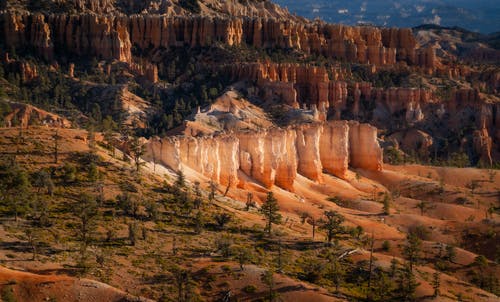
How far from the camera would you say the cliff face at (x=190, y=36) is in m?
130

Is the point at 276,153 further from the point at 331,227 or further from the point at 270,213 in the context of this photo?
the point at 331,227

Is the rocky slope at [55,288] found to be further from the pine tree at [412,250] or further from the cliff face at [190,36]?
the cliff face at [190,36]

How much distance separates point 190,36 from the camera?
139750mm

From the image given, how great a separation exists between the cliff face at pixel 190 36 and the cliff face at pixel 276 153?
49.3 m

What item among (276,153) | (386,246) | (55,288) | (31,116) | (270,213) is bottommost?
(386,246)

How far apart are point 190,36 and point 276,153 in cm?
6566

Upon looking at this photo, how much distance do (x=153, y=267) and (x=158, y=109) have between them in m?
69.7

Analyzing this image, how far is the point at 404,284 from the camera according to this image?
48688mm

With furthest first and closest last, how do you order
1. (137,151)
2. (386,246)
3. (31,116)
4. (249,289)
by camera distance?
1. (31,116)
2. (137,151)
3. (386,246)
4. (249,289)

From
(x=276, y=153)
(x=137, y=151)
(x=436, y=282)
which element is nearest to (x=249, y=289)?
(x=436, y=282)

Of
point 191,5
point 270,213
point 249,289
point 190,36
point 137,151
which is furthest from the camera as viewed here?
point 191,5

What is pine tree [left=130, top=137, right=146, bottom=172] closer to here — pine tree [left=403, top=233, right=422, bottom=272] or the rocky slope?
pine tree [left=403, top=233, right=422, bottom=272]

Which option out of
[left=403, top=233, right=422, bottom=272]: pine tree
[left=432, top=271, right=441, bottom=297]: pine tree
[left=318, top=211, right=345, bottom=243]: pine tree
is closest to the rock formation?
[left=318, top=211, right=345, bottom=243]: pine tree

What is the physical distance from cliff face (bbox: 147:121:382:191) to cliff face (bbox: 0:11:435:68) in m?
49.3
